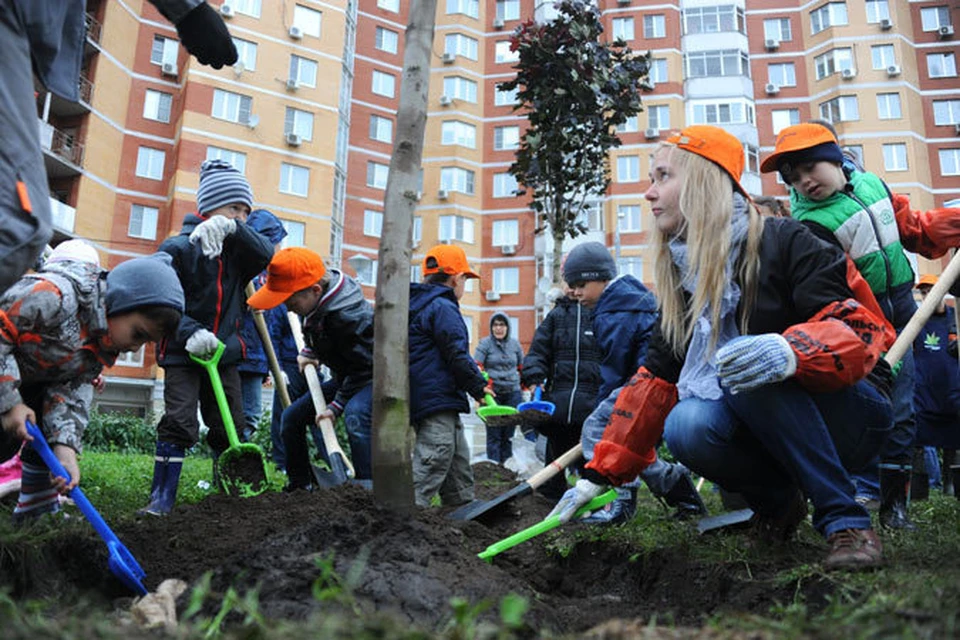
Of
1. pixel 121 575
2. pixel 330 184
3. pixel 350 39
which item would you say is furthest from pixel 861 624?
pixel 350 39

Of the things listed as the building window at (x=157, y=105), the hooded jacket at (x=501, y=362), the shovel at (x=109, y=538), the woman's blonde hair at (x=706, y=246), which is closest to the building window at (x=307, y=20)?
the building window at (x=157, y=105)

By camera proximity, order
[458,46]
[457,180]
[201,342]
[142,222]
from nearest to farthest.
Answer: [201,342], [142,222], [457,180], [458,46]

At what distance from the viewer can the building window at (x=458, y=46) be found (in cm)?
3603

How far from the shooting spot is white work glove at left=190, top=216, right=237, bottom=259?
4430 mm

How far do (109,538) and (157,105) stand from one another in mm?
29252

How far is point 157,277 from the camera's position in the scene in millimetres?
3193

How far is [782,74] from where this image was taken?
3472 centimetres

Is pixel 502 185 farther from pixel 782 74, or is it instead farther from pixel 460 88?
pixel 782 74

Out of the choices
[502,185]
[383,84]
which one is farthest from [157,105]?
[502,185]

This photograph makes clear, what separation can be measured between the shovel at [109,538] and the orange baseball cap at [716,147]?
2.47 meters

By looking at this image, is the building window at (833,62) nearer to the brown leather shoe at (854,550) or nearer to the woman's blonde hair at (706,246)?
the woman's blonde hair at (706,246)

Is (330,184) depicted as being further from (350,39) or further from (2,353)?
(2,353)

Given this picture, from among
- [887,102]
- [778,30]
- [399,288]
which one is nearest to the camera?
[399,288]

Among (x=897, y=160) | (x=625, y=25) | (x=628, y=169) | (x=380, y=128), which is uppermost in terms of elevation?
(x=625, y=25)
